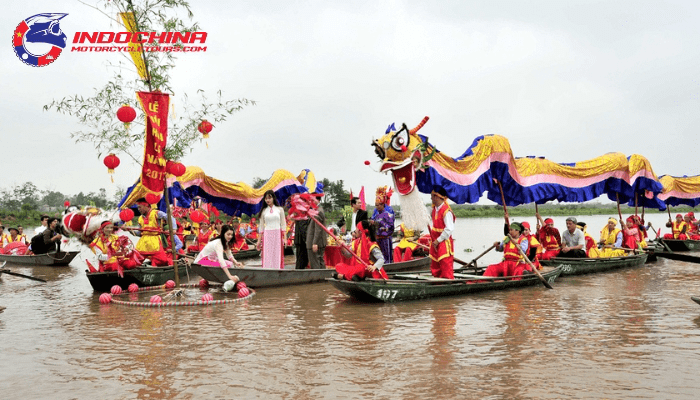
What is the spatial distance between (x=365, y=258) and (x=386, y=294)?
638 mm

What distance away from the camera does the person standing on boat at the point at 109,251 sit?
31.5 feet

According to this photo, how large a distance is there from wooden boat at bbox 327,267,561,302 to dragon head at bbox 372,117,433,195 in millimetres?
1866

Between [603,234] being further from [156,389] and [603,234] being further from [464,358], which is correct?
[156,389]

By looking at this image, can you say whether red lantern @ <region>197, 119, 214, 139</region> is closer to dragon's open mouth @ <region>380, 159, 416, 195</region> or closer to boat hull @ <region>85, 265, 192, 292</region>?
boat hull @ <region>85, 265, 192, 292</region>

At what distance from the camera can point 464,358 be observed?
5.62m

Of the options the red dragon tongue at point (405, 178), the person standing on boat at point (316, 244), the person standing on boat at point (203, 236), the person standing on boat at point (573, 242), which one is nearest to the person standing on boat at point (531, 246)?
the red dragon tongue at point (405, 178)

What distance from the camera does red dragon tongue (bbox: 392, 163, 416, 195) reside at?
1047cm

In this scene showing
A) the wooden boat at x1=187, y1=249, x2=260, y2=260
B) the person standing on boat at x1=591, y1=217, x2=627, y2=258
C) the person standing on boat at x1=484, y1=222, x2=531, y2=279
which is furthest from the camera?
the wooden boat at x1=187, y1=249, x2=260, y2=260

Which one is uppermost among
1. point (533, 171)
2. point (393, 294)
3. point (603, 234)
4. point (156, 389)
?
point (533, 171)

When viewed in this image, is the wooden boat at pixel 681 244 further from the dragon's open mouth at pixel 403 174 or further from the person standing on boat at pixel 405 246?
the dragon's open mouth at pixel 403 174

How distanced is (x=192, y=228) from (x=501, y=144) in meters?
11.2

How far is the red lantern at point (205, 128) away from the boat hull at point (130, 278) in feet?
8.68

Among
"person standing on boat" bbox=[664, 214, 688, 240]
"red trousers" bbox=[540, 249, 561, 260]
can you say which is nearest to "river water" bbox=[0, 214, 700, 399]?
"red trousers" bbox=[540, 249, 561, 260]

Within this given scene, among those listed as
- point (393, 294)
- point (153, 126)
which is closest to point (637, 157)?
point (393, 294)
